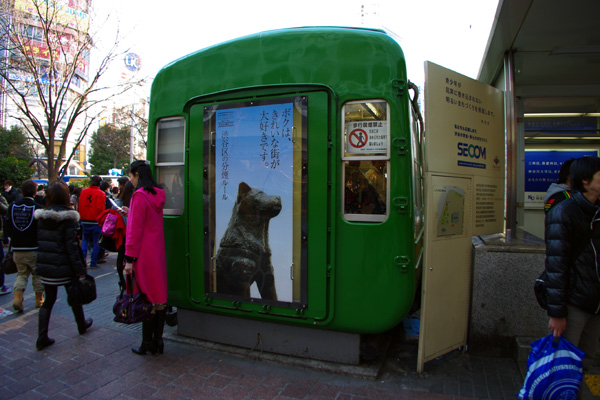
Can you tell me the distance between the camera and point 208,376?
345cm

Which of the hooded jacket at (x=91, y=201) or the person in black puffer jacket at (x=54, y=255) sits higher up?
the hooded jacket at (x=91, y=201)

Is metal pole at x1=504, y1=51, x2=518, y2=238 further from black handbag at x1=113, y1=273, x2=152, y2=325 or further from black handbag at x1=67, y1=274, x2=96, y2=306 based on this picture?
black handbag at x1=67, y1=274, x2=96, y2=306

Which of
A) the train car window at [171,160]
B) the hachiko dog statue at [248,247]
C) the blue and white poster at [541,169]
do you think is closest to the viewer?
the hachiko dog statue at [248,247]

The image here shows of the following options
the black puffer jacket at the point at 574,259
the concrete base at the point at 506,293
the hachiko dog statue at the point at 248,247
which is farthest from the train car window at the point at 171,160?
the black puffer jacket at the point at 574,259

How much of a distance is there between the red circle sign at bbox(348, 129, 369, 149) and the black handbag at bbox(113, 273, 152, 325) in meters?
2.46

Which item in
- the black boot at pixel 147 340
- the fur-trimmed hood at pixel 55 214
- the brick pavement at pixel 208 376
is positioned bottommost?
the brick pavement at pixel 208 376

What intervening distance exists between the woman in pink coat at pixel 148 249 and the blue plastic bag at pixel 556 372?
3193 millimetres

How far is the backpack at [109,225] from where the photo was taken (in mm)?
4848

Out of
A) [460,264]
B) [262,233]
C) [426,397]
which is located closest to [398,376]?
[426,397]

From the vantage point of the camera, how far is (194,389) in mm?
3238

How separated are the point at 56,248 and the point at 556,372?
454 cm

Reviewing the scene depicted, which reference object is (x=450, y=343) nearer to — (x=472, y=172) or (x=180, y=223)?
(x=472, y=172)

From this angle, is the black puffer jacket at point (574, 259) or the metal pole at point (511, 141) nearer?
the black puffer jacket at point (574, 259)

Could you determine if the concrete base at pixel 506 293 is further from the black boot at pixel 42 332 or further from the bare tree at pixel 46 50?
the bare tree at pixel 46 50
